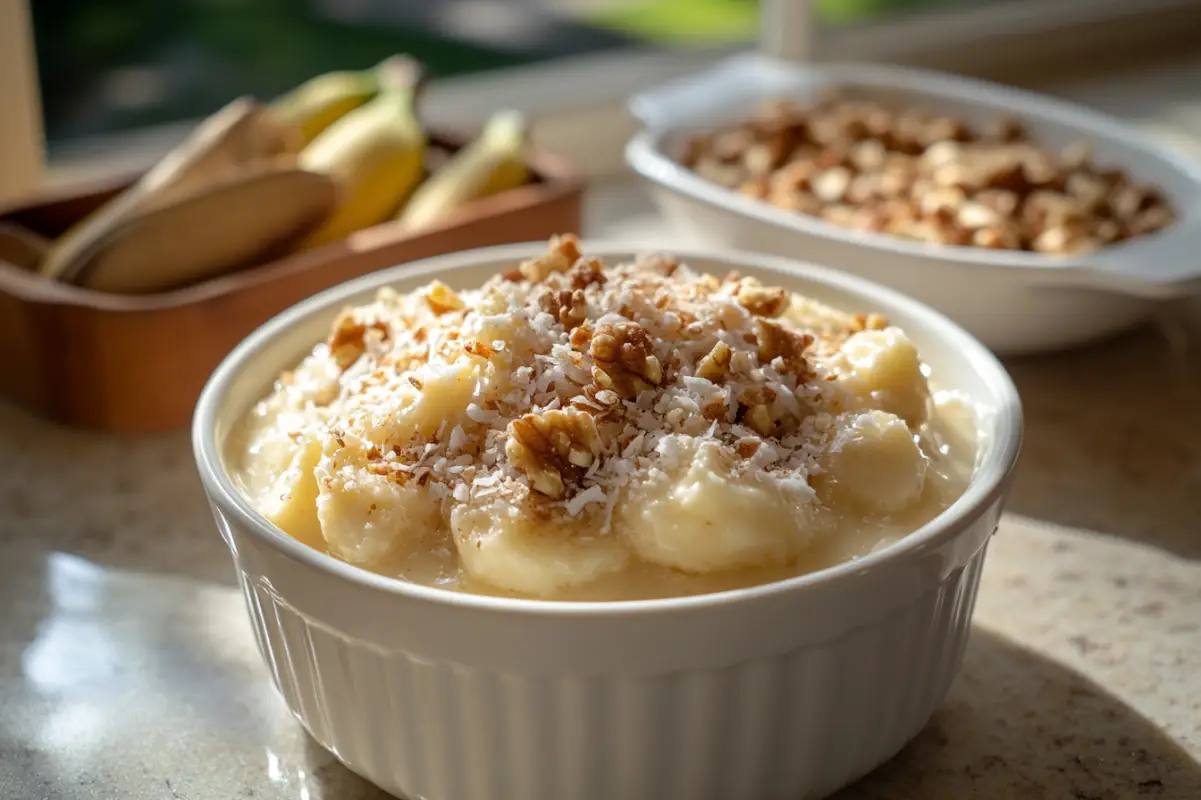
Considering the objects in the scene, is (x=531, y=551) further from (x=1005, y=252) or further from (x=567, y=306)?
(x=1005, y=252)

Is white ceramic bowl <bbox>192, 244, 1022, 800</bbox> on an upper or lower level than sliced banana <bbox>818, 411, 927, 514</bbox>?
lower

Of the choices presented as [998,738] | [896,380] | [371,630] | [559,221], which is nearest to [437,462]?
[371,630]

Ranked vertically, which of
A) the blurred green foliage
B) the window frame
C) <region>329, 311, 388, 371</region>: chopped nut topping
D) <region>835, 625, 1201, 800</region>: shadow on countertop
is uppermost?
<region>329, 311, 388, 371</region>: chopped nut topping

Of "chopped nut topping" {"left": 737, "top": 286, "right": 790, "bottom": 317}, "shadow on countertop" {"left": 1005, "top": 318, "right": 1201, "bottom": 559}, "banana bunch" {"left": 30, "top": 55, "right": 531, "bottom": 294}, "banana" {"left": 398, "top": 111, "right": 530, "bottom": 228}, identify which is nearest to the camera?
"chopped nut topping" {"left": 737, "top": 286, "right": 790, "bottom": 317}

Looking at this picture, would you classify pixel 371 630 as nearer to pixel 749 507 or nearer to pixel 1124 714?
pixel 749 507

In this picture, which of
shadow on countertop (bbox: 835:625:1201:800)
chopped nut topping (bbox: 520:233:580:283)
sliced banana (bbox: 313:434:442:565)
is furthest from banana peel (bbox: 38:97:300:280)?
shadow on countertop (bbox: 835:625:1201:800)

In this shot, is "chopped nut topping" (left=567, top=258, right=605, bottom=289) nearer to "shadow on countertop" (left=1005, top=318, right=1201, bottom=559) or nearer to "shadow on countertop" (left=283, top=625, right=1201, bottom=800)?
"shadow on countertop" (left=283, top=625, right=1201, bottom=800)

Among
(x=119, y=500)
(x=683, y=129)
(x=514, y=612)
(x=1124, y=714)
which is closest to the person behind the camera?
(x=514, y=612)
